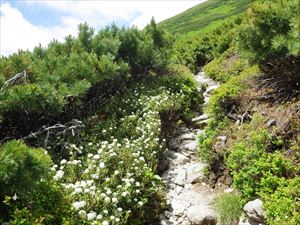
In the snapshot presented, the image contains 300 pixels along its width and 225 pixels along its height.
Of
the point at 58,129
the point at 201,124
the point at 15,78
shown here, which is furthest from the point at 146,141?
the point at 15,78

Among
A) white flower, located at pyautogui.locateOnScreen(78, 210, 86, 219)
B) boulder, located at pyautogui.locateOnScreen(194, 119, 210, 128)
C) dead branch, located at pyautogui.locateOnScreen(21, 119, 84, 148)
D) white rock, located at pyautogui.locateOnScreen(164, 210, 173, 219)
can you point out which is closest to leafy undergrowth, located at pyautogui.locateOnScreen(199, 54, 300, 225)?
white rock, located at pyautogui.locateOnScreen(164, 210, 173, 219)

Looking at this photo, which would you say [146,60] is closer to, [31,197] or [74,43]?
[74,43]

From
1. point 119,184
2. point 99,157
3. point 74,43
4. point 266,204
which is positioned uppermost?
point 74,43

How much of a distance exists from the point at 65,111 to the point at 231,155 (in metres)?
5.10

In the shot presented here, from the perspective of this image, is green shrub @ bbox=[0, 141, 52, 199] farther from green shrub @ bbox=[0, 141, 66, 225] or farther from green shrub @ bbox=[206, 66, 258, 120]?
green shrub @ bbox=[206, 66, 258, 120]

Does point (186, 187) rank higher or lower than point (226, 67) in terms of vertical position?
lower

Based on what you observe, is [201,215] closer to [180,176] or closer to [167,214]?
[167,214]

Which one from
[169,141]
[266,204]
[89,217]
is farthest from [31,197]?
[169,141]

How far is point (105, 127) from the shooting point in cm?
1055

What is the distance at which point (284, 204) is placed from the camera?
6004mm

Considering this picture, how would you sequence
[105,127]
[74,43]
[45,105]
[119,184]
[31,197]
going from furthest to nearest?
[74,43] < [105,127] < [45,105] < [119,184] < [31,197]

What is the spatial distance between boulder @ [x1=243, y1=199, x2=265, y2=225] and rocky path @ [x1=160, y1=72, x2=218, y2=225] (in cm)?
86

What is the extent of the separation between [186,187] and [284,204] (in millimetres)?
3524

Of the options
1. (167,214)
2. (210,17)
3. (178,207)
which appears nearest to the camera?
(167,214)
